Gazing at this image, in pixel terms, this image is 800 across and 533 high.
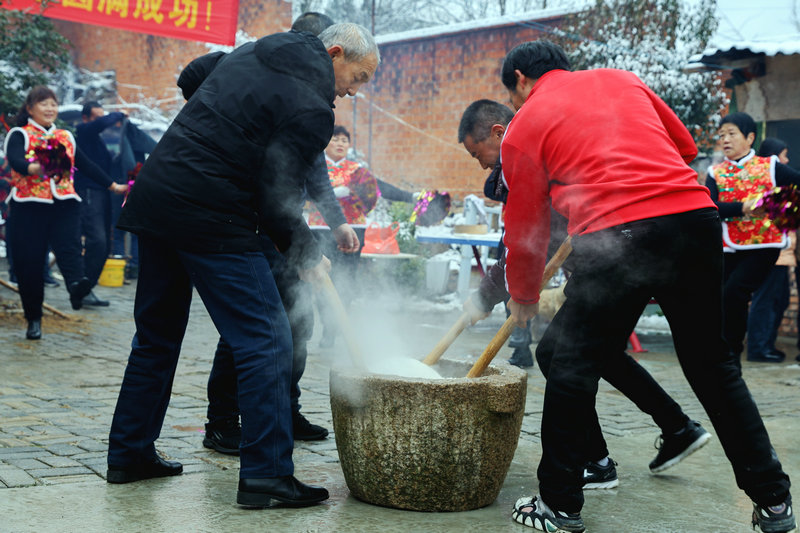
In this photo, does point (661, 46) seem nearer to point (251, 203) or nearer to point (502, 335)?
point (502, 335)

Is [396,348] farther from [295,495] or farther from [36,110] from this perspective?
[36,110]

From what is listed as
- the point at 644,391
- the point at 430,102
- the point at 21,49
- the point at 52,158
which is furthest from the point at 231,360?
the point at 430,102

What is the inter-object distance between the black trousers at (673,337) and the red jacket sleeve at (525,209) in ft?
0.45

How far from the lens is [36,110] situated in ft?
25.1

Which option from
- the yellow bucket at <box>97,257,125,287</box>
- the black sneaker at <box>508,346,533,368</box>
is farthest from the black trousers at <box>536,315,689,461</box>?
the yellow bucket at <box>97,257,125,287</box>

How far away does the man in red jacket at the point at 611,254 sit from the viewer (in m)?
3.00

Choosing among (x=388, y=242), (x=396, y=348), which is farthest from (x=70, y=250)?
(x=396, y=348)

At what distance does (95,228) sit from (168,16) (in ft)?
8.64

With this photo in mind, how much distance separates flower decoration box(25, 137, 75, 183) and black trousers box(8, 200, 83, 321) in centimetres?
29

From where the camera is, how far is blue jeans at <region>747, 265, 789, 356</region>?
8.25 m

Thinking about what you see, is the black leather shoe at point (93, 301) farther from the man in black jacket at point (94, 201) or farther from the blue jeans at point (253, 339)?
the blue jeans at point (253, 339)

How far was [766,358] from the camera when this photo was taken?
814 centimetres

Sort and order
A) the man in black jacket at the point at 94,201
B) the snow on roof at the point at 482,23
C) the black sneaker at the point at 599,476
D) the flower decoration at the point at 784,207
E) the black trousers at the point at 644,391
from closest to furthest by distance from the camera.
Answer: the black sneaker at the point at 599,476 → the black trousers at the point at 644,391 → the flower decoration at the point at 784,207 → the man in black jacket at the point at 94,201 → the snow on roof at the point at 482,23

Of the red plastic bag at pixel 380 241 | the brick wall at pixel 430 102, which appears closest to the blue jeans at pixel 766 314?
the red plastic bag at pixel 380 241
